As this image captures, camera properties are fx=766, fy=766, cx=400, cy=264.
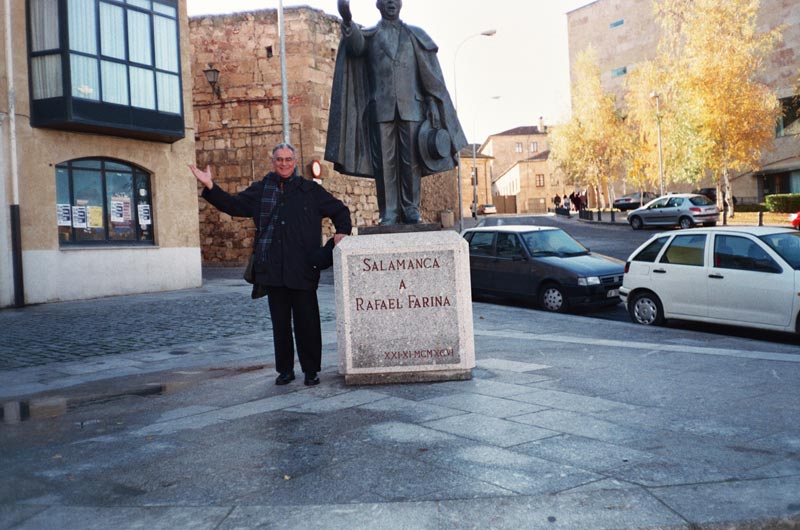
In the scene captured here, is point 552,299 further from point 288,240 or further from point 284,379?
point 288,240

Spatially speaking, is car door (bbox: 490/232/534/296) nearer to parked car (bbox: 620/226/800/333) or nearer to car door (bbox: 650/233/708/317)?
parked car (bbox: 620/226/800/333)

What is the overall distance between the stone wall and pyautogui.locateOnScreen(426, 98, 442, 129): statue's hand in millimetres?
20647

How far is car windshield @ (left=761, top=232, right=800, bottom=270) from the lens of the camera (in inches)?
380

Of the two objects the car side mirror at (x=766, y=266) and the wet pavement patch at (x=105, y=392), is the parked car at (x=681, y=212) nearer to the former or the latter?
the car side mirror at (x=766, y=266)

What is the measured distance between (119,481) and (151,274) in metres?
15.6

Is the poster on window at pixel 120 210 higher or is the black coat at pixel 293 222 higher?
the poster on window at pixel 120 210

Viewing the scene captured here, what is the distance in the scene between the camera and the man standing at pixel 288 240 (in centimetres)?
613

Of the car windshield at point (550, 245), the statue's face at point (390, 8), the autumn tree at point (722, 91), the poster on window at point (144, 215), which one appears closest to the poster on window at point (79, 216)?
the poster on window at point (144, 215)

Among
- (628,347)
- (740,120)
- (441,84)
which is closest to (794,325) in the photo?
Answer: (628,347)

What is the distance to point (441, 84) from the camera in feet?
23.5

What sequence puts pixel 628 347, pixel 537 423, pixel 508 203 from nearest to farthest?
pixel 537 423 < pixel 628 347 < pixel 508 203

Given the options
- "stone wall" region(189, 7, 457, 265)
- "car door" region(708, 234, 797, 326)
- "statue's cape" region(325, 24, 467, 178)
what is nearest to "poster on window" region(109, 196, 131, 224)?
"stone wall" region(189, 7, 457, 265)

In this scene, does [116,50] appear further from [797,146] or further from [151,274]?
[797,146]

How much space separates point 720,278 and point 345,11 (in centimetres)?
657
